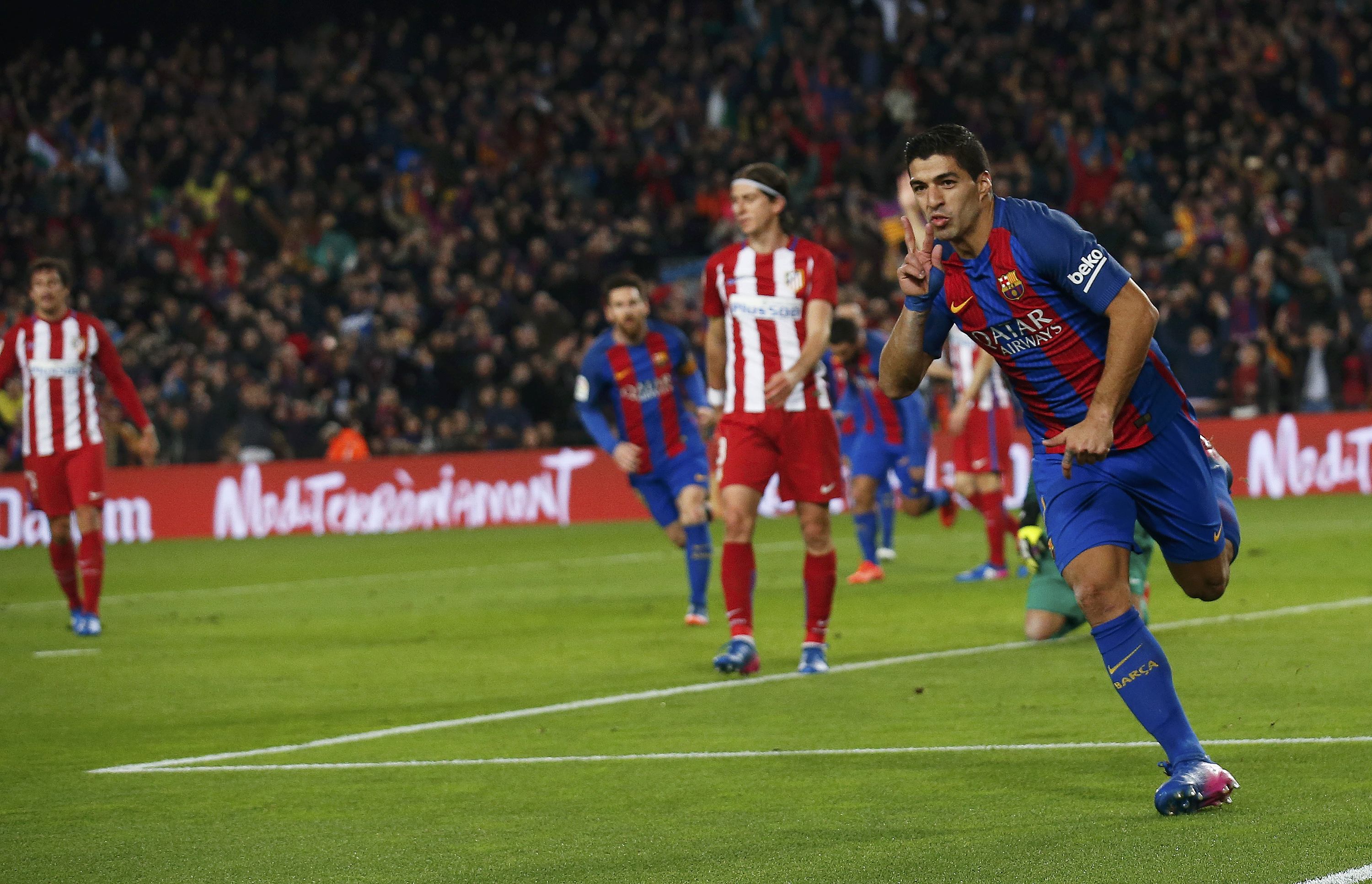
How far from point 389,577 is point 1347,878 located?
12845 millimetres

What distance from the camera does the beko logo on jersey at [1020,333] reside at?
544 centimetres

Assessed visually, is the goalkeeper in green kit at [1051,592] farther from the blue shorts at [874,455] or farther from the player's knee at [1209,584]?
the blue shorts at [874,455]

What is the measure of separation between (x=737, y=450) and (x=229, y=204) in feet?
64.0

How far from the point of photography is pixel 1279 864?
4.45 m

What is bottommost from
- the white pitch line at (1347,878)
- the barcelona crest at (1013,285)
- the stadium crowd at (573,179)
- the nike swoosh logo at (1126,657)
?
the white pitch line at (1347,878)

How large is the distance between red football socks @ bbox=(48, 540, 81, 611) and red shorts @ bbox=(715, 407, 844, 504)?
18.4 ft

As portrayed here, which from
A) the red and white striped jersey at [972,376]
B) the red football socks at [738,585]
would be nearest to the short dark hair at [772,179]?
the red football socks at [738,585]

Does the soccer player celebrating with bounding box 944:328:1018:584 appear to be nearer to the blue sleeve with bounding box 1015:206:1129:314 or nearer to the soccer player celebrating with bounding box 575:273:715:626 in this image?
the soccer player celebrating with bounding box 575:273:715:626

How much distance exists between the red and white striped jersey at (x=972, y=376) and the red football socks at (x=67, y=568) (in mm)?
6662

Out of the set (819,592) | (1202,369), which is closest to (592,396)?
(819,592)

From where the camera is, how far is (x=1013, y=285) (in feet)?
17.7

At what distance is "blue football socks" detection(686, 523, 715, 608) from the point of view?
1159 centimetres

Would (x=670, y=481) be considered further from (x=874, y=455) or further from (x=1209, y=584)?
(x=1209, y=584)

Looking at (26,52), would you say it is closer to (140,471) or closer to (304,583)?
(140,471)
